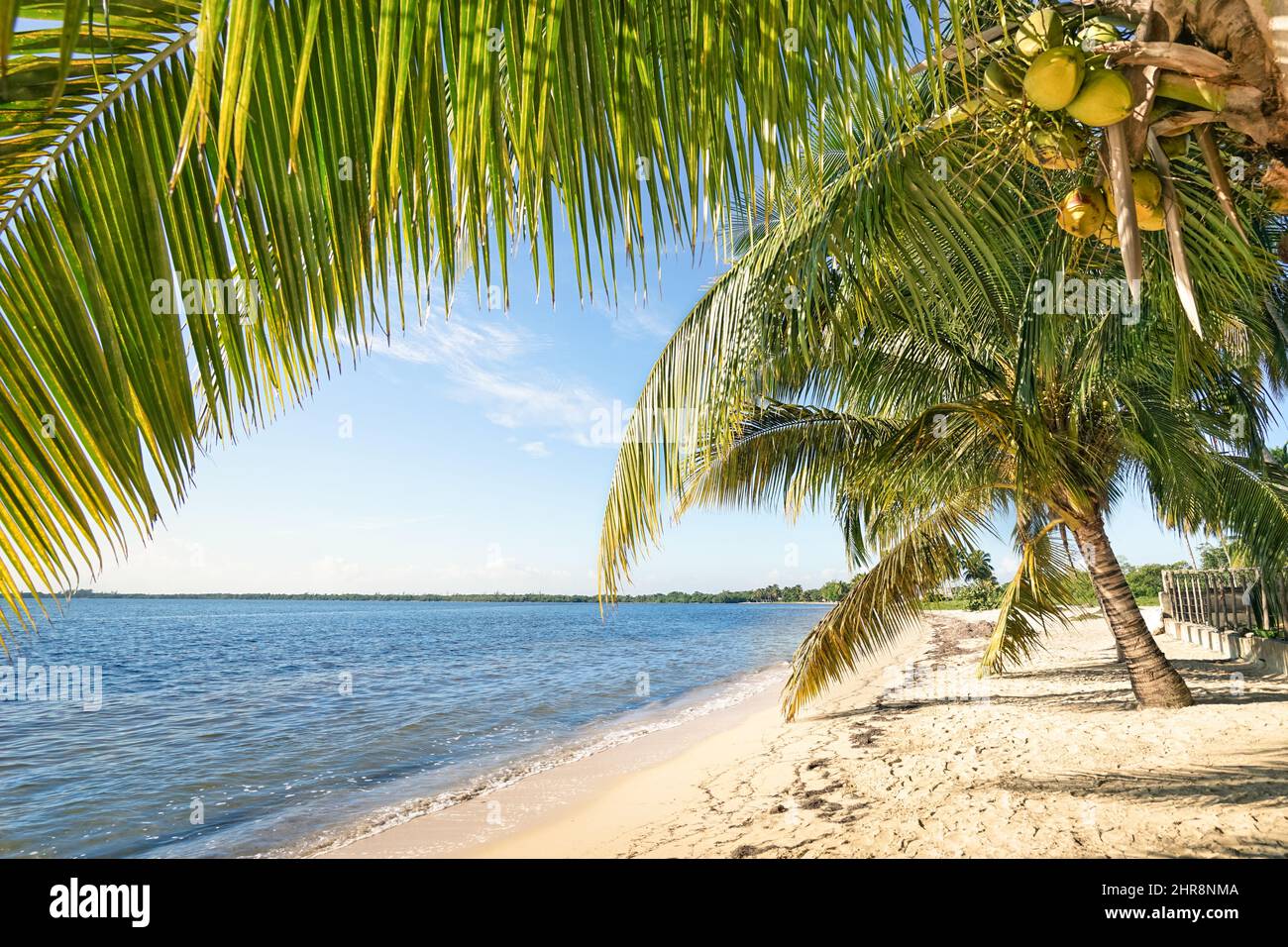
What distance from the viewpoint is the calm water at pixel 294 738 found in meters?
8.36

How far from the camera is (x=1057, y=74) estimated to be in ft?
3.43

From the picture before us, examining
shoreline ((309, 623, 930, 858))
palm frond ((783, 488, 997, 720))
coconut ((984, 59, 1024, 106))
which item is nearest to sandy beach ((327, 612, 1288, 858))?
shoreline ((309, 623, 930, 858))

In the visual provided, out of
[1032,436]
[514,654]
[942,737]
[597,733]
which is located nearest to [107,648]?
[514,654]

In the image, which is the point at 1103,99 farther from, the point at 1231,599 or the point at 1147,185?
the point at 1231,599

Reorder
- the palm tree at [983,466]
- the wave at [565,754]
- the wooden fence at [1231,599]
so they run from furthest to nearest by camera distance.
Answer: the wooden fence at [1231,599], the wave at [565,754], the palm tree at [983,466]

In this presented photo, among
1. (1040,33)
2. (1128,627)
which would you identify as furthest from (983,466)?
(1040,33)

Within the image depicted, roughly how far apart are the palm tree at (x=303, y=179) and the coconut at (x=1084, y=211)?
0.27 m

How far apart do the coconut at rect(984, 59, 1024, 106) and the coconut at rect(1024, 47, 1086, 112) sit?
213 mm

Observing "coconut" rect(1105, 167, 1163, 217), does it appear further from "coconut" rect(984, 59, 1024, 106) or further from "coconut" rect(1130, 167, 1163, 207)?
"coconut" rect(984, 59, 1024, 106)

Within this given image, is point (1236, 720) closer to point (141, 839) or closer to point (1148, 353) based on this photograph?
point (1148, 353)

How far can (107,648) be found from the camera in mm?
38500

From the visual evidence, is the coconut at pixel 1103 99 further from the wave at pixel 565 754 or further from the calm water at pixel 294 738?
the calm water at pixel 294 738

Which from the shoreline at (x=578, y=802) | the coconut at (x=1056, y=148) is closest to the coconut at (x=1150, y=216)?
the coconut at (x=1056, y=148)
